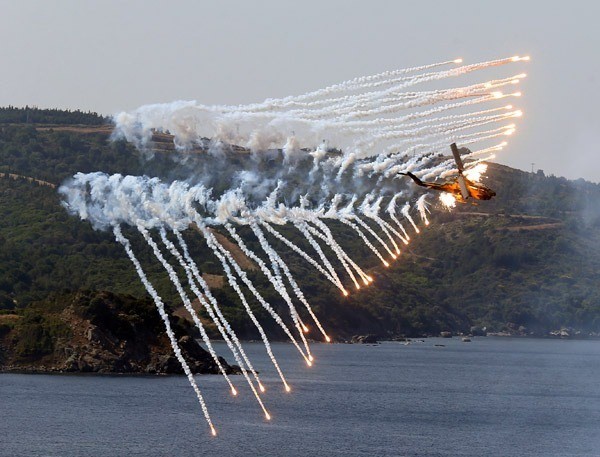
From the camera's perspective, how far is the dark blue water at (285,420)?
413 ft

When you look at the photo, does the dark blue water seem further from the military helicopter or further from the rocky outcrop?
the military helicopter

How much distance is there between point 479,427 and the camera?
485 ft

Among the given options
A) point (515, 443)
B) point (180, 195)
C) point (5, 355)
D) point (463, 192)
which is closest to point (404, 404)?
point (515, 443)

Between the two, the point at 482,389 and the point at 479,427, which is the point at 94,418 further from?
the point at 482,389

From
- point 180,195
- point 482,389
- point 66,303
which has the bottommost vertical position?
point 482,389

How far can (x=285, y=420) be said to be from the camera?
476 ft

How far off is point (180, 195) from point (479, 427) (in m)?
58.0

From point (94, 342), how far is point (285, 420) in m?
51.0

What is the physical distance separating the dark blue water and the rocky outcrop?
4806 mm

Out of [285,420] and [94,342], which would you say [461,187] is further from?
[94,342]

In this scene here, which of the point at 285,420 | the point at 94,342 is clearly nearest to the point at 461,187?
the point at 285,420

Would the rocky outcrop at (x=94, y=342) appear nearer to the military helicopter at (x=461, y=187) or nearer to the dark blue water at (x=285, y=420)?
the dark blue water at (x=285, y=420)

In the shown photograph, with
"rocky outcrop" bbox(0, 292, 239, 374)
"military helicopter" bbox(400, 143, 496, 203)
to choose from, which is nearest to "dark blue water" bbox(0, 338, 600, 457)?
"rocky outcrop" bbox(0, 292, 239, 374)

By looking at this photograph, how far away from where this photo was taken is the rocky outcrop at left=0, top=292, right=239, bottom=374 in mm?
184750
